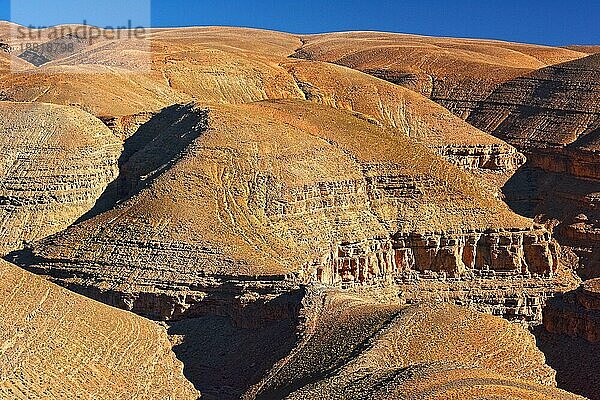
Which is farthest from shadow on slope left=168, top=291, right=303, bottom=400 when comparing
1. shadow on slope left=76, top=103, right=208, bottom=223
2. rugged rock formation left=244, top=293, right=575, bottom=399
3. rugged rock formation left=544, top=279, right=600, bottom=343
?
rugged rock formation left=544, top=279, right=600, bottom=343

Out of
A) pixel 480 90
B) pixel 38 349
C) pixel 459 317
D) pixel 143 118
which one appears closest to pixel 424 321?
pixel 459 317

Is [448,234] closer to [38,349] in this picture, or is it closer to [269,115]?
[269,115]

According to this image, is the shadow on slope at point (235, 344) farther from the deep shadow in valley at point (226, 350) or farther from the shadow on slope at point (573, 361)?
the shadow on slope at point (573, 361)

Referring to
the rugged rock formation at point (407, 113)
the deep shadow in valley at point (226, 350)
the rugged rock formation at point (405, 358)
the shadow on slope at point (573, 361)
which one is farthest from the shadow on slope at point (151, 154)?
the shadow on slope at point (573, 361)

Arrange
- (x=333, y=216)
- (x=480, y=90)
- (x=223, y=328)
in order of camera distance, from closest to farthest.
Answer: (x=223, y=328), (x=333, y=216), (x=480, y=90)

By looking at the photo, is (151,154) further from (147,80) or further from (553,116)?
(553,116)

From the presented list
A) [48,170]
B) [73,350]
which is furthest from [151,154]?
[73,350]
